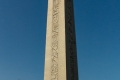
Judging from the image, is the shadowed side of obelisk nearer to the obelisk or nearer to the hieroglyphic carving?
→ the obelisk

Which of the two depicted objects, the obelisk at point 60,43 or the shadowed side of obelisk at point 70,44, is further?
the shadowed side of obelisk at point 70,44

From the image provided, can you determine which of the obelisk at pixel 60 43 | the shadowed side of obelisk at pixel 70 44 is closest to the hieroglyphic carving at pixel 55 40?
the obelisk at pixel 60 43

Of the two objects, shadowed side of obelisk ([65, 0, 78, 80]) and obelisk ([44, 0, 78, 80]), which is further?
shadowed side of obelisk ([65, 0, 78, 80])

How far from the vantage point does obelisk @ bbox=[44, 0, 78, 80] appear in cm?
802

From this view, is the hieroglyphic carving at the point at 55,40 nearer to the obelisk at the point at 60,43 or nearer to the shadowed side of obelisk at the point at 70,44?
the obelisk at the point at 60,43

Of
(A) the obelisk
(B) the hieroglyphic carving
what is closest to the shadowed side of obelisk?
(A) the obelisk

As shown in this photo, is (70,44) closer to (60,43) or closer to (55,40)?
(60,43)

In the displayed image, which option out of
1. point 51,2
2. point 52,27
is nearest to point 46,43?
point 52,27

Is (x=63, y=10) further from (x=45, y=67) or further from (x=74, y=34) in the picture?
(x=45, y=67)

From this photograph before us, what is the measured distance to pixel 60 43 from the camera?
8.34 metres

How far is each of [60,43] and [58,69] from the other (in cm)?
98

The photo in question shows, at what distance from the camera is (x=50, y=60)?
8.37 m

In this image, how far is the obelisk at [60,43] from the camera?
26.3 ft

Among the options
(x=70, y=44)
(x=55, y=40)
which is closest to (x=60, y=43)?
(x=55, y=40)
